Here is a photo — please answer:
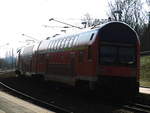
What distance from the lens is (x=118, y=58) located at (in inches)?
727

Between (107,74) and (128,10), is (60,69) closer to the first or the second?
(107,74)

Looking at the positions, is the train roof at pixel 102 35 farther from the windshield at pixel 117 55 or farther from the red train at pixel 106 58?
the windshield at pixel 117 55

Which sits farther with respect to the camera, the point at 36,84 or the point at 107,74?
the point at 36,84

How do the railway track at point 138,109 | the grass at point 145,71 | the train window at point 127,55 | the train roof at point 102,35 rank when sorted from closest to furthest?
the railway track at point 138,109 → the train roof at point 102,35 → the train window at point 127,55 → the grass at point 145,71

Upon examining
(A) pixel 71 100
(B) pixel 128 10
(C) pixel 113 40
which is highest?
(B) pixel 128 10

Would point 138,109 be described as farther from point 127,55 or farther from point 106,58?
point 127,55

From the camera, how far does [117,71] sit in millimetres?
18234

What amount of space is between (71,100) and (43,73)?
7.16 meters

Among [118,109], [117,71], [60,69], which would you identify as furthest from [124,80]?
[60,69]

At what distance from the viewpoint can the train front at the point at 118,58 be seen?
18.0 m

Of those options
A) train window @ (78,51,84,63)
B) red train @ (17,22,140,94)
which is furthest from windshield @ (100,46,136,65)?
train window @ (78,51,84,63)

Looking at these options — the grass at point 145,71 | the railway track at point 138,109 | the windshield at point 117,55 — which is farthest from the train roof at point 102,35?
the grass at point 145,71

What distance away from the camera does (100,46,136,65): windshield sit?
18109 millimetres

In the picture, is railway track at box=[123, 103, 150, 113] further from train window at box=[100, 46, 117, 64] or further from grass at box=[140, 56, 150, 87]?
grass at box=[140, 56, 150, 87]
